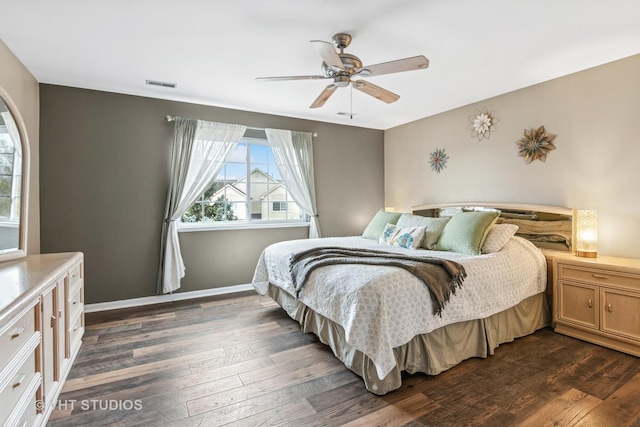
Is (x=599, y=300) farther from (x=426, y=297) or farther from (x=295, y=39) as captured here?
(x=295, y=39)

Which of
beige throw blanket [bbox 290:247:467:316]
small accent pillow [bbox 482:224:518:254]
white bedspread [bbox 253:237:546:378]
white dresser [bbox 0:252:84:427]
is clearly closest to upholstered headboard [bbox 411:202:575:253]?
white bedspread [bbox 253:237:546:378]

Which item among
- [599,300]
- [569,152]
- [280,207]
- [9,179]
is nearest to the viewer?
[9,179]

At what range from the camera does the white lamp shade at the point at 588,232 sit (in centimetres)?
283

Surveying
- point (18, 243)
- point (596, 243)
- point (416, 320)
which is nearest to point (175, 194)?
point (18, 243)

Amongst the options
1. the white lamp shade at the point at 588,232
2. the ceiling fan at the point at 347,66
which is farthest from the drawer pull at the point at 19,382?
the white lamp shade at the point at 588,232

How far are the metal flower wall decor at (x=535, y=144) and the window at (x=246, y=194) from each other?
2.99 m

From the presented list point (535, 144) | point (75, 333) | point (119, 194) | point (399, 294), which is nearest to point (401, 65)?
point (399, 294)

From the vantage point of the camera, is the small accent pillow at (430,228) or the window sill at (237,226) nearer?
the small accent pillow at (430,228)

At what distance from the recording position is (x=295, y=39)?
245 cm

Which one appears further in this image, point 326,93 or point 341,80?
point 326,93

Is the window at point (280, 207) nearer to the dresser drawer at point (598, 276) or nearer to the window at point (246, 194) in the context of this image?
the window at point (246, 194)

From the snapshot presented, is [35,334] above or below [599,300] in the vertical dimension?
above

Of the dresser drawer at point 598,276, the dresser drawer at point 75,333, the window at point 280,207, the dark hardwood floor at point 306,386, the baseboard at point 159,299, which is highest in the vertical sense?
the window at point 280,207

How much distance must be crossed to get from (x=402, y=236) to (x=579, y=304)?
162 cm
